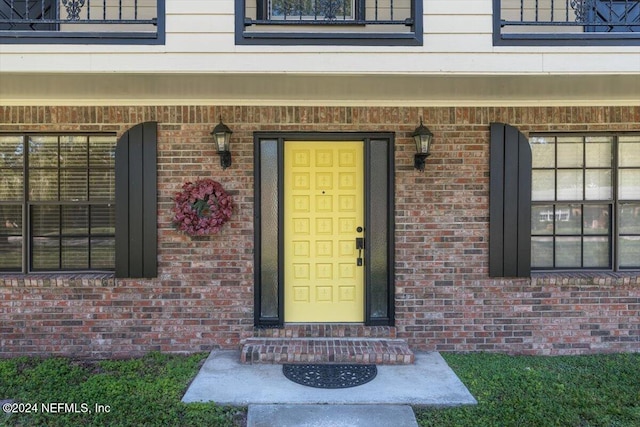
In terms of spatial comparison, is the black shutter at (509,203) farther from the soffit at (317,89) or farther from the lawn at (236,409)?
the lawn at (236,409)

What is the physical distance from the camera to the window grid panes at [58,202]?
4.71m

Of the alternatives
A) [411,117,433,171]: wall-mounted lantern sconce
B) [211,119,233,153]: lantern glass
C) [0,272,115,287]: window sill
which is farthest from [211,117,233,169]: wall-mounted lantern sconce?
[411,117,433,171]: wall-mounted lantern sconce

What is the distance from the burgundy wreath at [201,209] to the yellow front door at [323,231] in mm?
692

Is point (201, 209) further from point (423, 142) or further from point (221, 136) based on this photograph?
point (423, 142)

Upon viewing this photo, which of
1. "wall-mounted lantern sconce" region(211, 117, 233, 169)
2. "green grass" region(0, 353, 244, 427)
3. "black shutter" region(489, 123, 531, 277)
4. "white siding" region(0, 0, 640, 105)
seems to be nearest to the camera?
"green grass" region(0, 353, 244, 427)

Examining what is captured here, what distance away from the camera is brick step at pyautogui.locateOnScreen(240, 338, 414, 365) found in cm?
426

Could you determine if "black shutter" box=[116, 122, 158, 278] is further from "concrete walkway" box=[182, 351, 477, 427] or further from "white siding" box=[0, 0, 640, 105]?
"concrete walkway" box=[182, 351, 477, 427]

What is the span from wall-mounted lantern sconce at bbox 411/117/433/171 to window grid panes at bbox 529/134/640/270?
1230mm

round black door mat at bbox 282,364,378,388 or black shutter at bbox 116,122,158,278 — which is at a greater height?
black shutter at bbox 116,122,158,278

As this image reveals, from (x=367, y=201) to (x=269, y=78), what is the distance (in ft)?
5.33

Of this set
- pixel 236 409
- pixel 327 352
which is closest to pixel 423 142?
pixel 327 352

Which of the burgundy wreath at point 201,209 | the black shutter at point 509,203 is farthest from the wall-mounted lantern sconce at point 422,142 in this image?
the burgundy wreath at point 201,209

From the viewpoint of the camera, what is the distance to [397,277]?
4660 millimetres

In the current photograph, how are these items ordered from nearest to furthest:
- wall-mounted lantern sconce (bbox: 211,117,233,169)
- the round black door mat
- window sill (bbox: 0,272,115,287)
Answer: the round black door mat < wall-mounted lantern sconce (bbox: 211,117,233,169) < window sill (bbox: 0,272,115,287)
